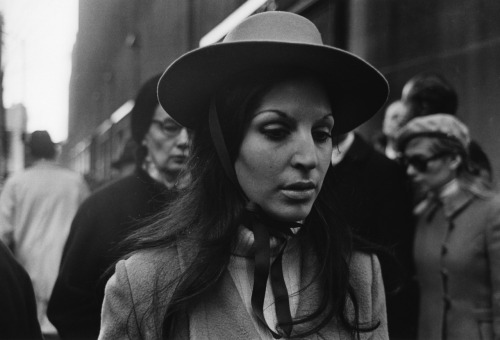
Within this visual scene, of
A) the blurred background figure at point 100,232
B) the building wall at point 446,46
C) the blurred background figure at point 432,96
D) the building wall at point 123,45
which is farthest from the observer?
the building wall at point 123,45

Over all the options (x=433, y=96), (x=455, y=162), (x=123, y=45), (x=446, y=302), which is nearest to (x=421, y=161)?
(x=455, y=162)

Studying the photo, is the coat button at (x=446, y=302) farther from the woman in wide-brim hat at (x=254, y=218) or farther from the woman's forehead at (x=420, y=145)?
the woman in wide-brim hat at (x=254, y=218)

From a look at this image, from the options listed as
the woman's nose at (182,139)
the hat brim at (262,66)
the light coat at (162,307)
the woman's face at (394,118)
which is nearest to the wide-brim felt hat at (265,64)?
the hat brim at (262,66)

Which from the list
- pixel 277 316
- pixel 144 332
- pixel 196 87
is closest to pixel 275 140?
pixel 196 87

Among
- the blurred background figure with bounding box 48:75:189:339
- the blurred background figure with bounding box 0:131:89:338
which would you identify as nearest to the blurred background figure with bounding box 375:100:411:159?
the blurred background figure with bounding box 48:75:189:339

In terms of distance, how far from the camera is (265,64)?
4.73 ft

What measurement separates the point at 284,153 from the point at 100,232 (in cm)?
153

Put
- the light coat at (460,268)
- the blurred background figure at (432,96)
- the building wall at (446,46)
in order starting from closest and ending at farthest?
the light coat at (460,268) < the building wall at (446,46) < the blurred background figure at (432,96)

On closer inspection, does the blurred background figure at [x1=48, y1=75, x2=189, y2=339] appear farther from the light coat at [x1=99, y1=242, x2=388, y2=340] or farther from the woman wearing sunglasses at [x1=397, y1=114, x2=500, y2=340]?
the woman wearing sunglasses at [x1=397, y1=114, x2=500, y2=340]

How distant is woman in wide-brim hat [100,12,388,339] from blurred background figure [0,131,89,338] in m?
2.89

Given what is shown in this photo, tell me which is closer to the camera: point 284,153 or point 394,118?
point 284,153

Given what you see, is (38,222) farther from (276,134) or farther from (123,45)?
(123,45)

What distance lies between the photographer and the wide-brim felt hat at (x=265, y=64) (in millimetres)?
1420

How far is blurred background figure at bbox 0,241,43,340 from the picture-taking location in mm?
1764
